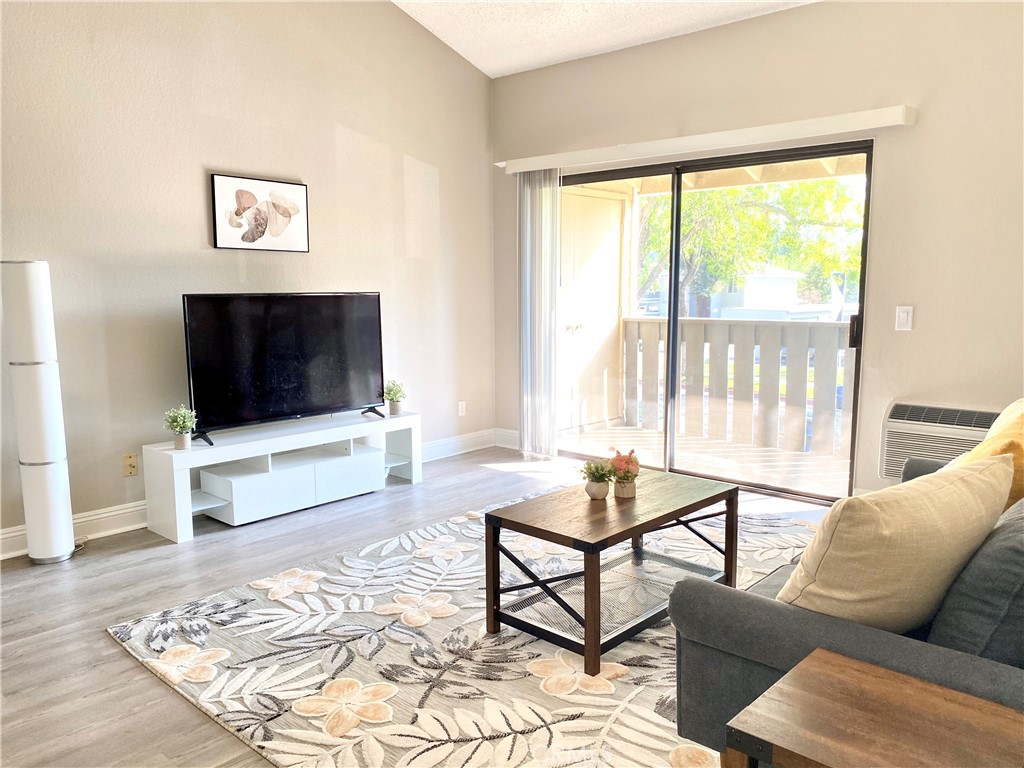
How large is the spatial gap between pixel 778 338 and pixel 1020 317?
126cm

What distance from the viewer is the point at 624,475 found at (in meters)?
3.00

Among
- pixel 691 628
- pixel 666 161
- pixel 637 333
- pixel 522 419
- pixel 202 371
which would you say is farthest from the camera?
pixel 522 419

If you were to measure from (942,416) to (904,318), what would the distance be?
1.89ft

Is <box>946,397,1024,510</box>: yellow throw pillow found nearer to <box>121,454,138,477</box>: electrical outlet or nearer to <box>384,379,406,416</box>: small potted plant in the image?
<box>384,379,406,416</box>: small potted plant

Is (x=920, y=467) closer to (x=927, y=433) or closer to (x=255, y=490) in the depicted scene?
(x=927, y=433)

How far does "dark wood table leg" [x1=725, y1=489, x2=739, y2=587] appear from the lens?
125 inches

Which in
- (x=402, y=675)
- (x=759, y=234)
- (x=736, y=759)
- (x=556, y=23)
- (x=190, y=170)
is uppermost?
(x=556, y=23)

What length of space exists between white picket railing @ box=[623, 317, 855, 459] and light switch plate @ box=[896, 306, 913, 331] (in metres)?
0.30

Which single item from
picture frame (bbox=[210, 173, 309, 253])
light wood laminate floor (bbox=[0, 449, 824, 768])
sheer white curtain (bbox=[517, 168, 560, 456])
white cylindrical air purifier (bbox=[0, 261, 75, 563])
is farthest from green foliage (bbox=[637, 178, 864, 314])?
white cylindrical air purifier (bbox=[0, 261, 75, 563])

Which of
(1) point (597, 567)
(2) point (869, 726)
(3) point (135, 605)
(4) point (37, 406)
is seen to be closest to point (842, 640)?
(2) point (869, 726)

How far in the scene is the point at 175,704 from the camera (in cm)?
241

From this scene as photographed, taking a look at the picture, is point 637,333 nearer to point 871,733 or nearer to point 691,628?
point 691,628

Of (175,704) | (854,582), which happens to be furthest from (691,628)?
(175,704)

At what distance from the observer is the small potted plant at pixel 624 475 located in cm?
301
